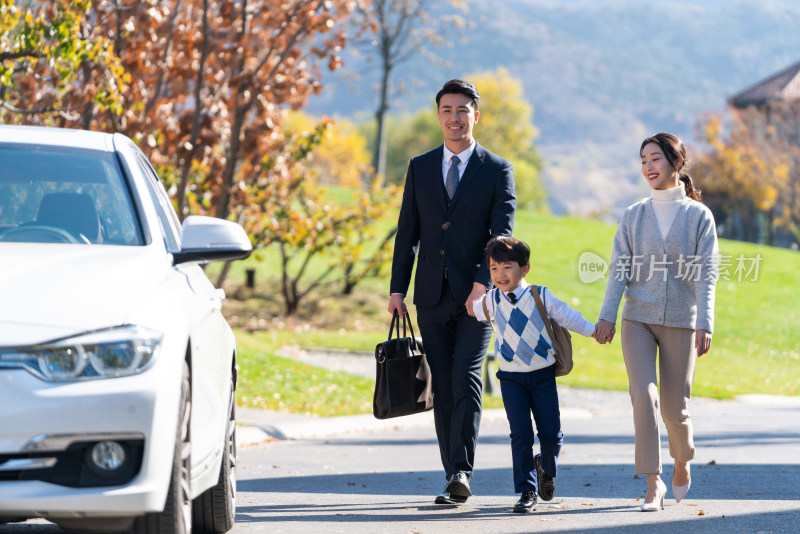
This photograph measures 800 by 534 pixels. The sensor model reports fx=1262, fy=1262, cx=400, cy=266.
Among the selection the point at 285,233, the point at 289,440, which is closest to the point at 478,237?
the point at 289,440

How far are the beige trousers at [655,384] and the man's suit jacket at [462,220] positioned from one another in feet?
2.96

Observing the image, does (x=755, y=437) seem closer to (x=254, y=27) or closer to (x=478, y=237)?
(x=478, y=237)

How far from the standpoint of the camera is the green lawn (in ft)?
55.7

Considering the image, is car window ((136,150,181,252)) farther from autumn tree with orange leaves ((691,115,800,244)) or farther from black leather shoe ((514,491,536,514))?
autumn tree with orange leaves ((691,115,800,244))

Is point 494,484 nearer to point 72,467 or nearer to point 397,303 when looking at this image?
point 397,303

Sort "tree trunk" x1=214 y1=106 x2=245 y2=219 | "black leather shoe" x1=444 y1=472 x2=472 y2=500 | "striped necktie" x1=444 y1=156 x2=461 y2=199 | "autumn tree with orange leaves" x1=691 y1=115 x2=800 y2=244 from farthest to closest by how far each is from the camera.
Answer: "autumn tree with orange leaves" x1=691 y1=115 x2=800 y2=244 < "tree trunk" x1=214 y1=106 x2=245 y2=219 < "striped necktie" x1=444 y1=156 x2=461 y2=199 < "black leather shoe" x1=444 y1=472 x2=472 y2=500

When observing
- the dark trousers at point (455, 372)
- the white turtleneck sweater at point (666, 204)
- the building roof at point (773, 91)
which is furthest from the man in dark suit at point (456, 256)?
the building roof at point (773, 91)

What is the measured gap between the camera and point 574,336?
2958cm

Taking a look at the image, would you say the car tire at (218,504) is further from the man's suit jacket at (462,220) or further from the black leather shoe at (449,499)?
the man's suit jacket at (462,220)

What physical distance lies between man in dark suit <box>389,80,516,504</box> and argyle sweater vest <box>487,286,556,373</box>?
0.84 feet

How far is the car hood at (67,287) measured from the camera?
13.4 ft

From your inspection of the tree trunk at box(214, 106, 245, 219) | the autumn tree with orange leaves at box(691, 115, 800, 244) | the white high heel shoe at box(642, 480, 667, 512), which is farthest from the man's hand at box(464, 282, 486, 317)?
the autumn tree with orange leaves at box(691, 115, 800, 244)

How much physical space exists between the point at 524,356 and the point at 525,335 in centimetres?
11

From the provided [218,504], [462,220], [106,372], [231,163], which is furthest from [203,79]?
[106,372]
